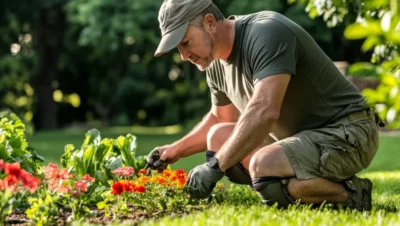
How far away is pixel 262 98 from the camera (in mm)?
4184

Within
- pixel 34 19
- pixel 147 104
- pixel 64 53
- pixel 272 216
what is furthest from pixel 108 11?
pixel 272 216

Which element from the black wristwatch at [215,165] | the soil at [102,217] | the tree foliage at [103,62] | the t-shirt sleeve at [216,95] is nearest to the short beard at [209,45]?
the t-shirt sleeve at [216,95]

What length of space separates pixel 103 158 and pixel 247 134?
149 cm

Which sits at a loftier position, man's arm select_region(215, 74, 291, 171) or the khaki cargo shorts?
man's arm select_region(215, 74, 291, 171)

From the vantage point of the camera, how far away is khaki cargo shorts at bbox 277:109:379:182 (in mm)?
4391

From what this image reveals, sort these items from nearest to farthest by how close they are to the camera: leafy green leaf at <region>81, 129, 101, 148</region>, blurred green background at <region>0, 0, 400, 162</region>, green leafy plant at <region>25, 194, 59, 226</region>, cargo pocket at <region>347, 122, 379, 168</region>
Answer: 1. green leafy plant at <region>25, 194, 59, 226</region>
2. cargo pocket at <region>347, 122, 379, 168</region>
3. leafy green leaf at <region>81, 129, 101, 148</region>
4. blurred green background at <region>0, 0, 400, 162</region>

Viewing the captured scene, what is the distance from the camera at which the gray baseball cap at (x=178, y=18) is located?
4395 millimetres

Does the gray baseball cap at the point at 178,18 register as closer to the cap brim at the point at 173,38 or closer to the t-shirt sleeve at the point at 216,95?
the cap brim at the point at 173,38

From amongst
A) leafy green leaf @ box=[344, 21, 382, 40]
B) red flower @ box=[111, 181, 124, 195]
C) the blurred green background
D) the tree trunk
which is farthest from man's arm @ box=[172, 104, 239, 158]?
the tree trunk

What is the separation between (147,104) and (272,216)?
28.3 metres

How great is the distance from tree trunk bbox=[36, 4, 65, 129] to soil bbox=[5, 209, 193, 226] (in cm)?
2292

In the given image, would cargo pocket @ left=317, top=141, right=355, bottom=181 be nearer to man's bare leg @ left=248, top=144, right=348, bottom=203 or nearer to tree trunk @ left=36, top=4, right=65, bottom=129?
man's bare leg @ left=248, top=144, right=348, bottom=203

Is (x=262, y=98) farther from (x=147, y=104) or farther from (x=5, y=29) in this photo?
(x=147, y=104)

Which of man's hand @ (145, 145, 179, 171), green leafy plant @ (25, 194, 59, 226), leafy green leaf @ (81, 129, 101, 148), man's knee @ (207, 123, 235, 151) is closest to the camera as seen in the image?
green leafy plant @ (25, 194, 59, 226)
